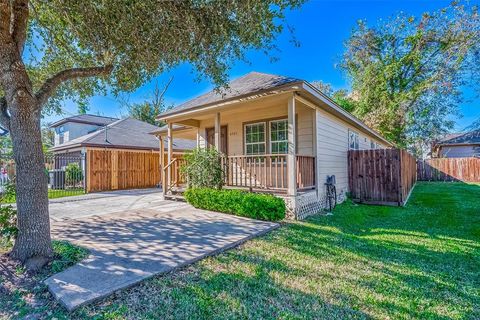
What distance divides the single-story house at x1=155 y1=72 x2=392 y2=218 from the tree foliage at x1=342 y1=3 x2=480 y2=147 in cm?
1263

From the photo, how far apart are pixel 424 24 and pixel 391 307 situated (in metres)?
23.2

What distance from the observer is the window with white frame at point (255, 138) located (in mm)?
8781

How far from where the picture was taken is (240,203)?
6289 mm

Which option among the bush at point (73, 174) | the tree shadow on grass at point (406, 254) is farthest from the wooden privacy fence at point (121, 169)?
the tree shadow on grass at point (406, 254)

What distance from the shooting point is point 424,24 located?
18609 mm

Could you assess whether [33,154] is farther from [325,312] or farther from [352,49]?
[352,49]

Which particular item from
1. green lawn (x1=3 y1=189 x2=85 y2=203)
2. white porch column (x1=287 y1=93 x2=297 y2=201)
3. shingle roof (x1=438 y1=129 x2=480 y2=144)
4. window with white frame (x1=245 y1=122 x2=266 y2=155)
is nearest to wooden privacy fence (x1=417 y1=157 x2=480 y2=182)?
shingle roof (x1=438 y1=129 x2=480 y2=144)

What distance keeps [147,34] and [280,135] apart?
5105 millimetres

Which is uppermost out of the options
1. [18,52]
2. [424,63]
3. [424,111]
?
[424,63]

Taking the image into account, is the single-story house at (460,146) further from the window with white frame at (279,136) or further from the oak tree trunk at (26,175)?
the oak tree trunk at (26,175)

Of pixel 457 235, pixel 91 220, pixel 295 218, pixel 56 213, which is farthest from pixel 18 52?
pixel 457 235

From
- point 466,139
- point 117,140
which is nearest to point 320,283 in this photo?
point 117,140

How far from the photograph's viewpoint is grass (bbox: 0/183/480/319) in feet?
8.03

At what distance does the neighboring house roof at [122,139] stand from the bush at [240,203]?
27.8 feet
